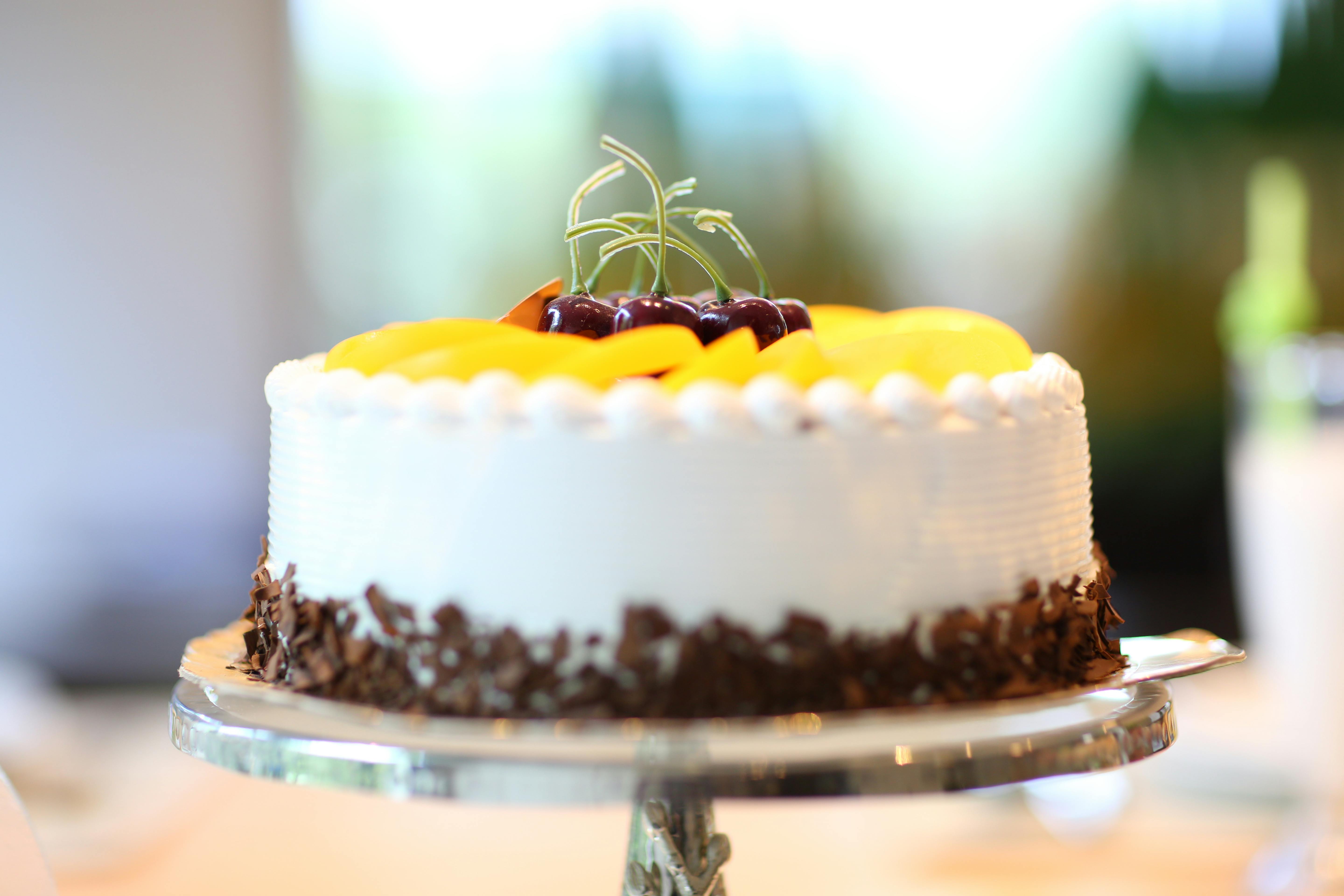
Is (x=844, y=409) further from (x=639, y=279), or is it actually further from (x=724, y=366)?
(x=639, y=279)

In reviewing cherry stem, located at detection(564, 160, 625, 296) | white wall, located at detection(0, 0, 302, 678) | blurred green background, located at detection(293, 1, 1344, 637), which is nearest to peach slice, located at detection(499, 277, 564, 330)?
cherry stem, located at detection(564, 160, 625, 296)

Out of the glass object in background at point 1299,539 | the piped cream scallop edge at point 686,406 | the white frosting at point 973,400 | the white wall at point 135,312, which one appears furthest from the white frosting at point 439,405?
the white wall at point 135,312

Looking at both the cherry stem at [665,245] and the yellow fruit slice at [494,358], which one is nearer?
the yellow fruit slice at [494,358]

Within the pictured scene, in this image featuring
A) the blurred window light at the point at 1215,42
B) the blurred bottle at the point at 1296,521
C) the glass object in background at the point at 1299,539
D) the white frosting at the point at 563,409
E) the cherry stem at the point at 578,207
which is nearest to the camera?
the white frosting at the point at 563,409

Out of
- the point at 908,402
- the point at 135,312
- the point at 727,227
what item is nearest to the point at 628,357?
the point at 908,402

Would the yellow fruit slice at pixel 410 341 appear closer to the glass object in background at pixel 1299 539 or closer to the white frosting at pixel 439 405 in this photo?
the white frosting at pixel 439 405

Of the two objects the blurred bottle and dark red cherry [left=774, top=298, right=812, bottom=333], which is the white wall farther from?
dark red cherry [left=774, top=298, right=812, bottom=333]
